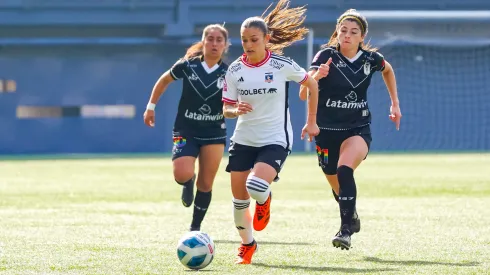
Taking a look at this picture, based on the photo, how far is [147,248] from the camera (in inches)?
352

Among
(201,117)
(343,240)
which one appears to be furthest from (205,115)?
(343,240)

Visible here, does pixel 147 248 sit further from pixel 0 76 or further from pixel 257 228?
pixel 0 76

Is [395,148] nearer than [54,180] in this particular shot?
No

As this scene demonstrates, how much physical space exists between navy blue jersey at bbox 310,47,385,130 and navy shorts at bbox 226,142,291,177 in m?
0.94

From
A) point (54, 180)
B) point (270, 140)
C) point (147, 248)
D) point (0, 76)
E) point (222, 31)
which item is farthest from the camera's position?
point (0, 76)

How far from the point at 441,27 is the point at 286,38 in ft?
91.5

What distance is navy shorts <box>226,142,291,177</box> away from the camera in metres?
8.27

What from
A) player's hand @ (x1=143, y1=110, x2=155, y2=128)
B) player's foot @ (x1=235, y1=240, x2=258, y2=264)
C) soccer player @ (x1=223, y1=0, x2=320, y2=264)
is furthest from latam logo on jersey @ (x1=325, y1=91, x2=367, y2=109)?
player's hand @ (x1=143, y1=110, x2=155, y2=128)

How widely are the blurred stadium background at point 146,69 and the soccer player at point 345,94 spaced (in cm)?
2476

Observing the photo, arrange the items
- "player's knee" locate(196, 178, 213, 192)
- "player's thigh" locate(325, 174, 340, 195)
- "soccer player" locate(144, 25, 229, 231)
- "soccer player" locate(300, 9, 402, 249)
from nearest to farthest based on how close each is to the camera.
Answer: "soccer player" locate(300, 9, 402, 249) → "player's thigh" locate(325, 174, 340, 195) → "player's knee" locate(196, 178, 213, 192) → "soccer player" locate(144, 25, 229, 231)

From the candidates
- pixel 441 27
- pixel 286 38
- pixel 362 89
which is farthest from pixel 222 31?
pixel 441 27

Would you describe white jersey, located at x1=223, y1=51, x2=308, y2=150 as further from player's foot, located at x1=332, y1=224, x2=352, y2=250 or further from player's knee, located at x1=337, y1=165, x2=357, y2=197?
player's foot, located at x1=332, y1=224, x2=352, y2=250

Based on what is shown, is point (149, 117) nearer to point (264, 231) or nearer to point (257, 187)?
point (264, 231)

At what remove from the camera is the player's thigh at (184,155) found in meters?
10.2
